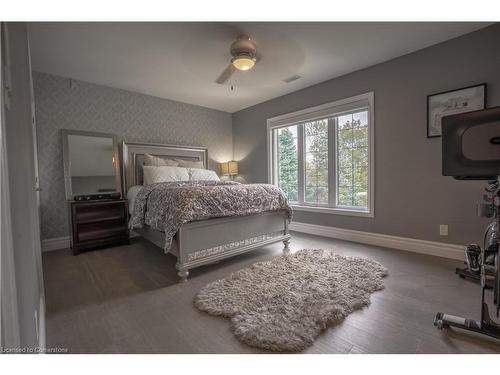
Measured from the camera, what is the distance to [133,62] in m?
2.78

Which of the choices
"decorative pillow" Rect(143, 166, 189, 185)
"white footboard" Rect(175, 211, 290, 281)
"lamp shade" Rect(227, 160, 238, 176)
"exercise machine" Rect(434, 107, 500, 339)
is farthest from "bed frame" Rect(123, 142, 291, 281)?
"lamp shade" Rect(227, 160, 238, 176)

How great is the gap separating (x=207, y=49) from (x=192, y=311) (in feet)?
8.30

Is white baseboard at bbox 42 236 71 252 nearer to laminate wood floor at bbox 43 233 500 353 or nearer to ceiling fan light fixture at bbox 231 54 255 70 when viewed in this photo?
laminate wood floor at bbox 43 233 500 353

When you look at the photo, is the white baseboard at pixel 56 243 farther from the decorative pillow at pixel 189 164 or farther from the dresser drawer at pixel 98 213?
the decorative pillow at pixel 189 164

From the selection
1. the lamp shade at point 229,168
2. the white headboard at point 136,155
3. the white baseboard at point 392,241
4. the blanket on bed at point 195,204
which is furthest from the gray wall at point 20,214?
the lamp shade at point 229,168

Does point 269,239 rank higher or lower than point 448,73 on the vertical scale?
lower

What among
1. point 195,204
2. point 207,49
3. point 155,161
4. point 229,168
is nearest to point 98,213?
point 155,161

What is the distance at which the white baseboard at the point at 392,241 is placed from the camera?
2.53 metres

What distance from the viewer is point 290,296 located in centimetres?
173

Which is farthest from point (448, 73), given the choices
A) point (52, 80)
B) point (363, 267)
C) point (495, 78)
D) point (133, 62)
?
point (52, 80)

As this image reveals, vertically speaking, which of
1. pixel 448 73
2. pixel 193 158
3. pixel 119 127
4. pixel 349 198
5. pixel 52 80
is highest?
pixel 52 80

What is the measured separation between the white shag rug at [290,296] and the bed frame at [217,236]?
0.32m
